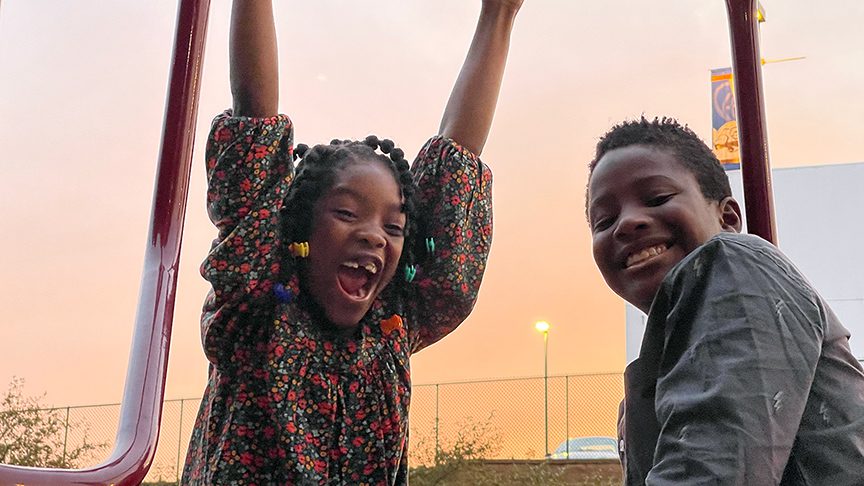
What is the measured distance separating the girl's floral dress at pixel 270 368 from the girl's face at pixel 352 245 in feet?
0.13

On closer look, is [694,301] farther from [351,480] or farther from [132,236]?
[132,236]

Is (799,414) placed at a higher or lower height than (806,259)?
lower

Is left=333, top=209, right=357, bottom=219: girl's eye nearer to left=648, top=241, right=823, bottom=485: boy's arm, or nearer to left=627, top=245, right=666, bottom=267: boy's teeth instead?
left=627, top=245, right=666, bottom=267: boy's teeth

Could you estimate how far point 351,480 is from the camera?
131 cm

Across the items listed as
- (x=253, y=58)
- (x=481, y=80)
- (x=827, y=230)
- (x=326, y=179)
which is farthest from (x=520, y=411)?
(x=253, y=58)

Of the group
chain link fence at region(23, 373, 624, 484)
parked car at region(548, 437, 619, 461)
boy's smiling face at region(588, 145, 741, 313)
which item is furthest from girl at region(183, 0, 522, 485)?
parked car at region(548, 437, 619, 461)

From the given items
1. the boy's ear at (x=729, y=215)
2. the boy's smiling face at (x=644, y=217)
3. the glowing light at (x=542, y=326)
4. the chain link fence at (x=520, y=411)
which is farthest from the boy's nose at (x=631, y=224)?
the chain link fence at (x=520, y=411)

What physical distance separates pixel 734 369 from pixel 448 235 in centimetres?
77

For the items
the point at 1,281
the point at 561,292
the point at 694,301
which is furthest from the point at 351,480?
the point at 561,292

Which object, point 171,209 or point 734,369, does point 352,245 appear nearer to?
point 171,209

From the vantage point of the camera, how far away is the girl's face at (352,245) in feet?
4.35

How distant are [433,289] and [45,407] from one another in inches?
91.3

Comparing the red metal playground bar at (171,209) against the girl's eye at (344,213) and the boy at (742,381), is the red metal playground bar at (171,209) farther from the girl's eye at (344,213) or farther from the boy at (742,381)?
the boy at (742,381)

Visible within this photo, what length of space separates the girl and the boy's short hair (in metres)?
0.38
